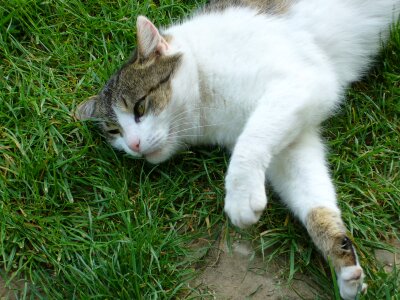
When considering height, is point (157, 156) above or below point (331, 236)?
above

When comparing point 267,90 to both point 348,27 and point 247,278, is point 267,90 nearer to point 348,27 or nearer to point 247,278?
point 348,27

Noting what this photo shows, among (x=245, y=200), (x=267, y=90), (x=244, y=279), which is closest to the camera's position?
(x=245, y=200)

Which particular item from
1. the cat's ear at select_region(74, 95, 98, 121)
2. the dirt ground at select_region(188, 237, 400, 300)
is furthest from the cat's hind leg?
the cat's ear at select_region(74, 95, 98, 121)

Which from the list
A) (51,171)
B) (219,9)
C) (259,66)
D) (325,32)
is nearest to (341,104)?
(325,32)

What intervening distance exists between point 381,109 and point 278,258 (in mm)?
1144

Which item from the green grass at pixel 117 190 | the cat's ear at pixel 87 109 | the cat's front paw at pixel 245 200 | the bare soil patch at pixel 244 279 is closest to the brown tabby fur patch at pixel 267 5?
the green grass at pixel 117 190

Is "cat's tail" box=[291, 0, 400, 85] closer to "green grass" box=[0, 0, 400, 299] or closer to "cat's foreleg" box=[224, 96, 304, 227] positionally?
"green grass" box=[0, 0, 400, 299]

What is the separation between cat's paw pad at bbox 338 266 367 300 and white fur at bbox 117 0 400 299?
1.38 feet

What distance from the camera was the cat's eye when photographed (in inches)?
126

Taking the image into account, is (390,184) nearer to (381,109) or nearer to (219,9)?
(381,109)

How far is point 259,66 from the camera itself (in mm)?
3002

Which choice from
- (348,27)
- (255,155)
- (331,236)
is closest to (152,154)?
(255,155)

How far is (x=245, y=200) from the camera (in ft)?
8.80

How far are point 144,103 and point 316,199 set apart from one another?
3.57 feet
